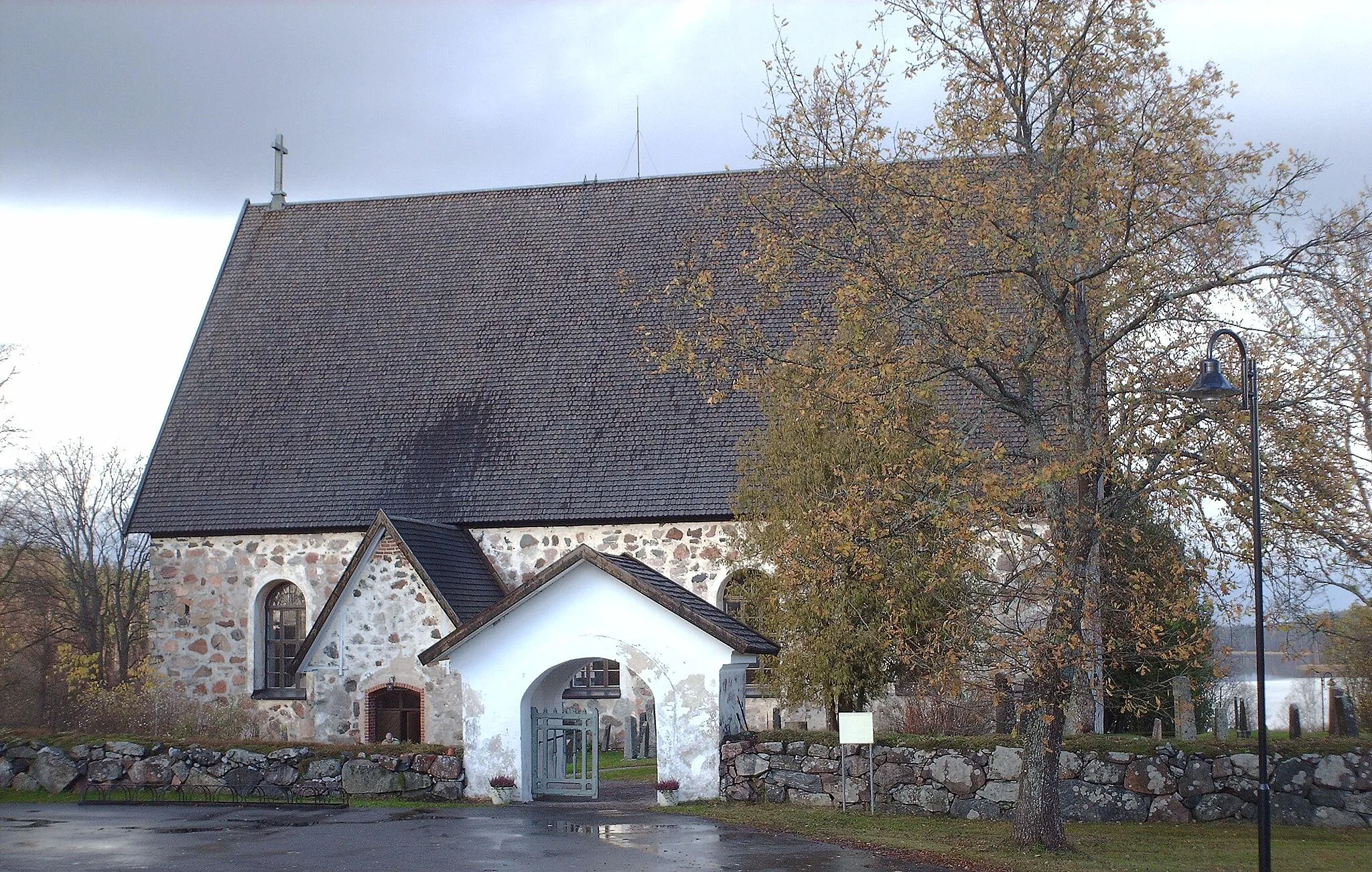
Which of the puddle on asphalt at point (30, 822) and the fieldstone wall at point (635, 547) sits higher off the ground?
the fieldstone wall at point (635, 547)

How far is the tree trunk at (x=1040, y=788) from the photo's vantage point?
1431 centimetres

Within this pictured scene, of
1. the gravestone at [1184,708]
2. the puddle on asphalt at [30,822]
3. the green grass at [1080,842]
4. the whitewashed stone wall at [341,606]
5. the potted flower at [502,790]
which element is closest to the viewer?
the green grass at [1080,842]

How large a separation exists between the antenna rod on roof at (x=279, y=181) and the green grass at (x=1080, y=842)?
63.9 feet

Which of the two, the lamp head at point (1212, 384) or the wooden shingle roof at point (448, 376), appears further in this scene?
the wooden shingle roof at point (448, 376)

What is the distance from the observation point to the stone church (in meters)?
19.2

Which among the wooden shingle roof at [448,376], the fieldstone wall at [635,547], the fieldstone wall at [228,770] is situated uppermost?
the wooden shingle roof at [448,376]

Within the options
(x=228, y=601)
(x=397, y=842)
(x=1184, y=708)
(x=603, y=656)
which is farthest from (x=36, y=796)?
(x=1184, y=708)

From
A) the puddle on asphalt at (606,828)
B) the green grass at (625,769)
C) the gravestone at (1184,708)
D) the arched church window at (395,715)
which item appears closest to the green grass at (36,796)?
the arched church window at (395,715)

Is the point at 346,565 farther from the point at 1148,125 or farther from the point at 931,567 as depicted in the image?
the point at 1148,125

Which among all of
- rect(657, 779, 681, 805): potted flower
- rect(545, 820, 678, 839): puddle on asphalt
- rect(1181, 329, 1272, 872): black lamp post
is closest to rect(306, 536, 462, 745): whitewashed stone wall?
rect(657, 779, 681, 805): potted flower

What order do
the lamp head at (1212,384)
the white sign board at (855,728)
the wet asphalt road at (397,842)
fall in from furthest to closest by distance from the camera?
the white sign board at (855,728)
the wet asphalt road at (397,842)
the lamp head at (1212,384)

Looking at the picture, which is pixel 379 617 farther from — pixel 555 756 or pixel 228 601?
pixel 228 601

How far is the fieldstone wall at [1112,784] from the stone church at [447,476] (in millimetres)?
2089

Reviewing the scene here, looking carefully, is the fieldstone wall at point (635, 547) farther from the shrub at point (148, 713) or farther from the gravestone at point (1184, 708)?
the gravestone at point (1184, 708)
